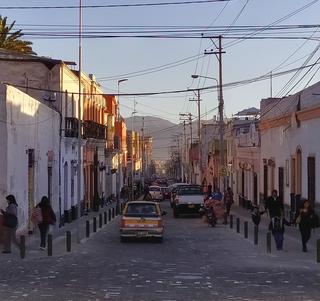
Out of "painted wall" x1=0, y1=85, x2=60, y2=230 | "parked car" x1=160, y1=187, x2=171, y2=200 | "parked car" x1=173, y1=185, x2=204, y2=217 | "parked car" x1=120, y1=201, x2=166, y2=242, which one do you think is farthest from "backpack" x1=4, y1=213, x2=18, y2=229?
"parked car" x1=160, y1=187, x2=171, y2=200

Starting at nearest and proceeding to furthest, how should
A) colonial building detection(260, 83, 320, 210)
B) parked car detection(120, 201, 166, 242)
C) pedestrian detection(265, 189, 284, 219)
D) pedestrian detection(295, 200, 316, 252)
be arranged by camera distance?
pedestrian detection(295, 200, 316, 252) < pedestrian detection(265, 189, 284, 219) < parked car detection(120, 201, 166, 242) < colonial building detection(260, 83, 320, 210)

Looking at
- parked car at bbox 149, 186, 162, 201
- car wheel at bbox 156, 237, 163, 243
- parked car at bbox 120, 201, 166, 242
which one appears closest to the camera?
parked car at bbox 120, 201, 166, 242

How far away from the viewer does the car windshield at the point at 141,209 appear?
25531 millimetres

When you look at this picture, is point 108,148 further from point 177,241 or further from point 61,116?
point 177,241

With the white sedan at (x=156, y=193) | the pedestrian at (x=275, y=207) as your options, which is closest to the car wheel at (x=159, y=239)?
the pedestrian at (x=275, y=207)

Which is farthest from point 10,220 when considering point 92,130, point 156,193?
point 156,193

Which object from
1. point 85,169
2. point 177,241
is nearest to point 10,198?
point 177,241

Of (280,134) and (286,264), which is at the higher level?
(280,134)

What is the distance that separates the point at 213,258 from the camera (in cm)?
1938

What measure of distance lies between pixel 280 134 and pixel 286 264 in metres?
21.4

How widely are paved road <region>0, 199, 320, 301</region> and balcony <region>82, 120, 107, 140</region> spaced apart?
19881 mm

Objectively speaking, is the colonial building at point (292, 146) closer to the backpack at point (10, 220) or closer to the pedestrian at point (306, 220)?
the pedestrian at point (306, 220)

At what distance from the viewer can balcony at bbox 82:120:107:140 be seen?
43094 millimetres

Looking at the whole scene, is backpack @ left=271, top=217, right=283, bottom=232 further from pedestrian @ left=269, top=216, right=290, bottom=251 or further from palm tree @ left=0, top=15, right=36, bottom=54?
palm tree @ left=0, top=15, right=36, bottom=54
